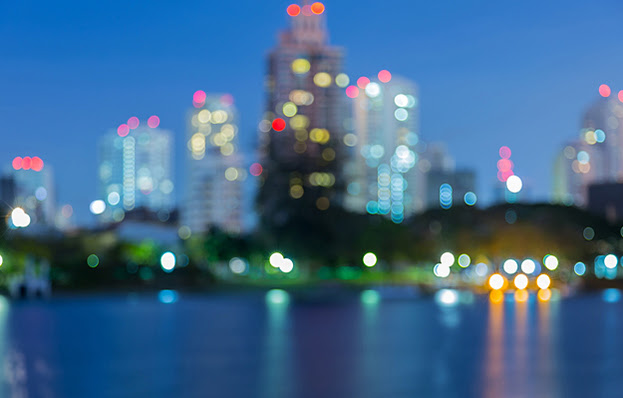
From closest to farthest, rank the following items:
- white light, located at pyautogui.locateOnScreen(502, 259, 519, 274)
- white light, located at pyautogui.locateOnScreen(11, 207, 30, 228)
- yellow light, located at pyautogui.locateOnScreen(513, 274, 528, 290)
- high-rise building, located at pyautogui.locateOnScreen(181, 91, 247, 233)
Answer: white light, located at pyautogui.locateOnScreen(11, 207, 30, 228) → yellow light, located at pyautogui.locateOnScreen(513, 274, 528, 290) → white light, located at pyautogui.locateOnScreen(502, 259, 519, 274) → high-rise building, located at pyautogui.locateOnScreen(181, 91, 247, 233)

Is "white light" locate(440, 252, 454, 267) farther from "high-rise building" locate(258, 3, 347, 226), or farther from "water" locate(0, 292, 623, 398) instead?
"high-rise building" locate(258, 3, 347, 226)

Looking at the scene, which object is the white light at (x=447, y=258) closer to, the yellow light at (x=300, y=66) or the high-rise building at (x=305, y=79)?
the high-rise building at (x=305, y=79)

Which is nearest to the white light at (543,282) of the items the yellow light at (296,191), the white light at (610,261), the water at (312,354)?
the white light at (610,261)

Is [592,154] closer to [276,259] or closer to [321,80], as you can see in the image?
[321,80]

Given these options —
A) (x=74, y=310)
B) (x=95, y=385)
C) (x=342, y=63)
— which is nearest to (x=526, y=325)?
(x=95, y=385)

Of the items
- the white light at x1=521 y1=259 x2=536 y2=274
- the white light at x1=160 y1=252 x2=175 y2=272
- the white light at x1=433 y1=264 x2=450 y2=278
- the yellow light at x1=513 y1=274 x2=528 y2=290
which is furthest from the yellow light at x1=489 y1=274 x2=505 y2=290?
the white light at x1=160 y1=252 x2=175 y2=272

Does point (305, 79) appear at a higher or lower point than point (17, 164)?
higher

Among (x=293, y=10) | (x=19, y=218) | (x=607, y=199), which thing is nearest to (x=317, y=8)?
(x=293, y=10)
